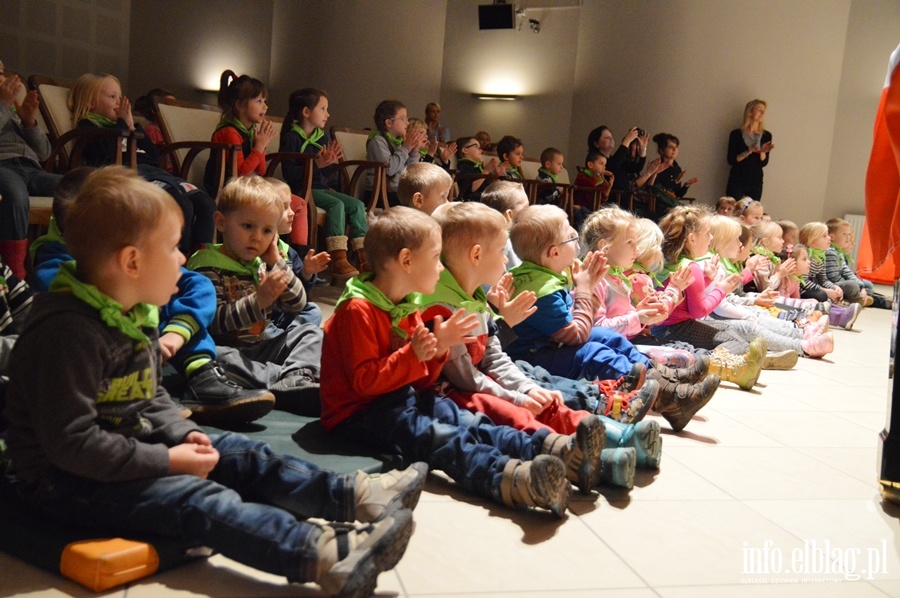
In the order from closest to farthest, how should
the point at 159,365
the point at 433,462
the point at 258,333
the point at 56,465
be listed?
the point at 56,465 → the point at 159,365 → the point at 433,462 → the point at 258,333

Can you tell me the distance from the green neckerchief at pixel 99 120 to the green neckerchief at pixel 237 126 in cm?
54

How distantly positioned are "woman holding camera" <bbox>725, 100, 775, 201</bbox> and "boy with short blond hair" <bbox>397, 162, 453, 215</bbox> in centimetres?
638

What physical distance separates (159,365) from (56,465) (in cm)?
27

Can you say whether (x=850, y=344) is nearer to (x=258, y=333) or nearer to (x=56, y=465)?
(x=258, y=333)

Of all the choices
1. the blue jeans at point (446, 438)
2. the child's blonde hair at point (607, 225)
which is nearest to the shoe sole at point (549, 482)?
the blue jeans at point (446, 438)

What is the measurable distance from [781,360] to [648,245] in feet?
4.08

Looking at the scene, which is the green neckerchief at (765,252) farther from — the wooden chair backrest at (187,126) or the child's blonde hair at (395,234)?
the child's blonde hair at (395,234)

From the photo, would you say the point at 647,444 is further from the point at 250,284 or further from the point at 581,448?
the point at 250,284

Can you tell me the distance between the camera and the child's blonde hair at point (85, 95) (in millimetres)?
3973

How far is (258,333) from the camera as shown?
8.89ft

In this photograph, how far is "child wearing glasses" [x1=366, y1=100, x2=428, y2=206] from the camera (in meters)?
5.49

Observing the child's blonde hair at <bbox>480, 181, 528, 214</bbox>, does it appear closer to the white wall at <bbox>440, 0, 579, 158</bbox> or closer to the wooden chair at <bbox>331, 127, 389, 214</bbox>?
the wooden chair at <bbox>331, 127, 389, 214</bbox>

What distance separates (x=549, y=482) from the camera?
187 centimetres

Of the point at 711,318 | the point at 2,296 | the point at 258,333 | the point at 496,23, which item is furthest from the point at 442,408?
the point at 496,23
